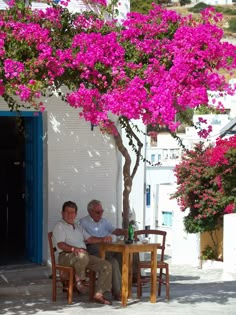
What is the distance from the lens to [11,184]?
16.4 metres

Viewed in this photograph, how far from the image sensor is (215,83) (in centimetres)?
893

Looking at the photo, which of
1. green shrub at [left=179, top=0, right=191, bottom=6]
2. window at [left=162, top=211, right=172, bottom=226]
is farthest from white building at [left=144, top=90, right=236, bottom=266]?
green shrub at [left=179, top=0, right=191, bottom=6]

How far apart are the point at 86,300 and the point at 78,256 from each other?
67 centimetres

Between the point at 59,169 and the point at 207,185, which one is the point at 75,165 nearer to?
the point at 59,169

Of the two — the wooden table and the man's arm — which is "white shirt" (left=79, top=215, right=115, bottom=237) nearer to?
the man's arm

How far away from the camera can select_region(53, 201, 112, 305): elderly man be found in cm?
998

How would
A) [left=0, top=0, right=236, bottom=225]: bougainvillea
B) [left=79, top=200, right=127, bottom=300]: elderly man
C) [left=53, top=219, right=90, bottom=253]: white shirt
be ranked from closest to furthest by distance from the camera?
[left=0, top=0, right=236, bottom=225]: bougainvillea → [left=53, top=219, right=90, bottom=253]: white shirt → [left=79, top=200, right=127, bottom=300]: elderly man

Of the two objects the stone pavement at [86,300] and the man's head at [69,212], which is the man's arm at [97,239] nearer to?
the man's head at [69,212]

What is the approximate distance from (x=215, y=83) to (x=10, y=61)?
230 cm

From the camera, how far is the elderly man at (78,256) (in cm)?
998

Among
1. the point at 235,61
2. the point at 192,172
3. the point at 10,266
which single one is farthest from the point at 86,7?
the point at 192,172

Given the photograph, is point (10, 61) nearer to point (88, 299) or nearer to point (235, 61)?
point (235, 61)

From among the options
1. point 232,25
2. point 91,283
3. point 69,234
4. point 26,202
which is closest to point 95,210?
point 69,234

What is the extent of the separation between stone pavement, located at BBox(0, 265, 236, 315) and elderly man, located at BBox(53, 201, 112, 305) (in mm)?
233
